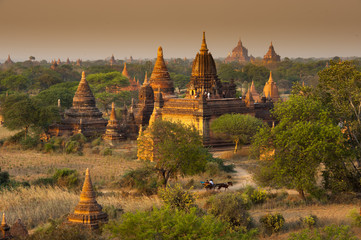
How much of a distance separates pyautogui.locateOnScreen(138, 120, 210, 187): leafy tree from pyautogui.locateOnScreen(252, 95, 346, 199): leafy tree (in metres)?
3.76

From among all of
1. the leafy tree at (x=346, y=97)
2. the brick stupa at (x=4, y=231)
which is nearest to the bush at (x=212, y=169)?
the leafy tree at (x=346, y=97)

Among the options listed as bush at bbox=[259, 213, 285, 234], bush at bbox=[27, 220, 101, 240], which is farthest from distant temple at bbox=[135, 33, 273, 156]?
bush at bbox=[27, 220, 101, 240]

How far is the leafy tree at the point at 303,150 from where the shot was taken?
23.8m

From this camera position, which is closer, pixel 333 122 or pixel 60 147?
pixel 333 122

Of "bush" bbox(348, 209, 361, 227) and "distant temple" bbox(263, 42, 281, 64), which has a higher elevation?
"distant temple" bbox(263, 42, 281, 64)

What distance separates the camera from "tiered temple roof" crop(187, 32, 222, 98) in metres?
44.7

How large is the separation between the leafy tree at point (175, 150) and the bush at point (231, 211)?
5680mm

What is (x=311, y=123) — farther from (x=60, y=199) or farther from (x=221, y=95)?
(x=221, y=95)

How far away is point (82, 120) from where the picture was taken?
1706 inches

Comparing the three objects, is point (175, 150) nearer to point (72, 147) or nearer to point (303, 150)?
point (303, 150)

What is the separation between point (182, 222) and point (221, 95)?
30.1 m

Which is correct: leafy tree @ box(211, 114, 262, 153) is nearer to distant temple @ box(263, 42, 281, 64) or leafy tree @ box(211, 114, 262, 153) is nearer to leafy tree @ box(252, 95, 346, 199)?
leafy tree @ box(252, 95, 346, 199)

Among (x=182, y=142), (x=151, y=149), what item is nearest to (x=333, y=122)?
(x=182, y=142)

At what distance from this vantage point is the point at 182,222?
1525 cm
